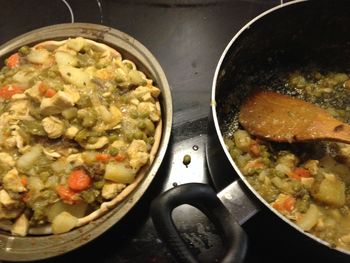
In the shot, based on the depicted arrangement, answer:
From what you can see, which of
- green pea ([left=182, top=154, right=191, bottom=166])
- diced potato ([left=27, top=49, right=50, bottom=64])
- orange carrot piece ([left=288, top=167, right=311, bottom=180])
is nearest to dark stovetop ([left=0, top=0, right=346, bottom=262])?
green pea ([left=182, top=154, right=191, bottom=166])

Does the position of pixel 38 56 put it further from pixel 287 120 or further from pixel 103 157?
pixel 287 120

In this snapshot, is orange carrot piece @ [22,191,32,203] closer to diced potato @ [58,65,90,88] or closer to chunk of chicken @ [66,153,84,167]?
chunk of chicken @ [66,153,84,167]

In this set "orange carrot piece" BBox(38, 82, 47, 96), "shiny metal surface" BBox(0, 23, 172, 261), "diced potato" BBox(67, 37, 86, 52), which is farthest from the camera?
"diced potato" BBox(67, 37, 86, 52)

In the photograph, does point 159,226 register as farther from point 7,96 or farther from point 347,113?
point 347,113

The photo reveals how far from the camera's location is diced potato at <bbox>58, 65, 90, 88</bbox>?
3.95ft

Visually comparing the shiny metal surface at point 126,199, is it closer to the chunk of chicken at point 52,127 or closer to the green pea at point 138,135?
the green pea at point 138,135

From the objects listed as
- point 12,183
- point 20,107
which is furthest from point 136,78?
point 12,183

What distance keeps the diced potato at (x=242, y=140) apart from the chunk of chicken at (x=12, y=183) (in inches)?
25.6

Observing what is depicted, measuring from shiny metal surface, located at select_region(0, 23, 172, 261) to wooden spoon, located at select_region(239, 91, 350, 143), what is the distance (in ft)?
0.90

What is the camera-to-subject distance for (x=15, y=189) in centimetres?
108

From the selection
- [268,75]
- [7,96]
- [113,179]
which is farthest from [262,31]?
[7,96]

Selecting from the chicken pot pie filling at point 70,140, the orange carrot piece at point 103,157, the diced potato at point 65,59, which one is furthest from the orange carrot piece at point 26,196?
the diced potato at point 65,59

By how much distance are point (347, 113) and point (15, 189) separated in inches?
42.3

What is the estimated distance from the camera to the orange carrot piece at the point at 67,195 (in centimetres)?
109
